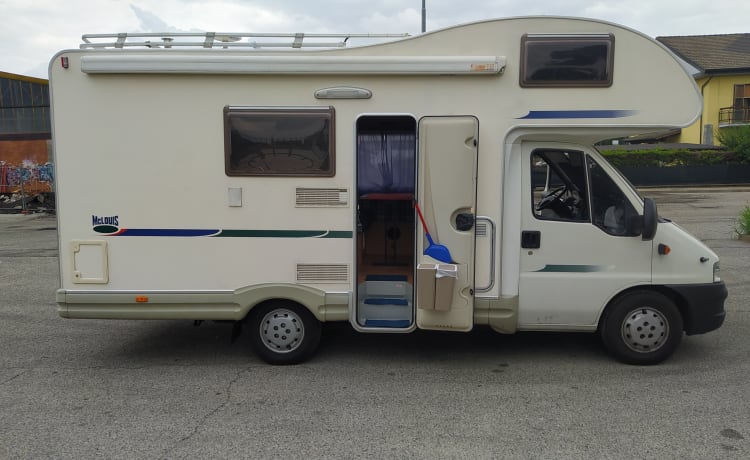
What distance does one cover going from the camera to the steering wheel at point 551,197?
5.34 metres

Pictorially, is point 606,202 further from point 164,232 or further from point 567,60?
point 164,232

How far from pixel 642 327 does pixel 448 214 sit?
1952 mm

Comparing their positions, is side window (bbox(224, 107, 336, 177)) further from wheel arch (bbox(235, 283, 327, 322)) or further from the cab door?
the cab door

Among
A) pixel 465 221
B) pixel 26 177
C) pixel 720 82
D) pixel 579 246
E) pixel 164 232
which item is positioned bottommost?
pixel 579 246

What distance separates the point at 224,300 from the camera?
5289 mm

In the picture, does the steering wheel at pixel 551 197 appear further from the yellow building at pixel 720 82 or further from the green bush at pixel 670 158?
the yellow building at pixel 720 82

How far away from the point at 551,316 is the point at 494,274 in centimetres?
62

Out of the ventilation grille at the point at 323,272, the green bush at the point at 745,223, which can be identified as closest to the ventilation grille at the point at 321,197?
the ventilation grille at the point at 323,272

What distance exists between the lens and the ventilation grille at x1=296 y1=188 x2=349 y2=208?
204 inches

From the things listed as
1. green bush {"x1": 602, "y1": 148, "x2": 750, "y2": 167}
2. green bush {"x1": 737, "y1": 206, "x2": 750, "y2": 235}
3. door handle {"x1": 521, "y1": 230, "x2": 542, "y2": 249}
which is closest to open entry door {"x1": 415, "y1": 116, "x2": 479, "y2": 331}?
door handle {"x1": 521, "y1": 230, "x2": 542, "y2": 249}

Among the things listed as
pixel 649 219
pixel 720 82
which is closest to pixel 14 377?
pixel 649 219

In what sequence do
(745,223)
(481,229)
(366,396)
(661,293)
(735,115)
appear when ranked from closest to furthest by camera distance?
(366,396) < (481,229) < (661,293) < (745,223) < (735,115)

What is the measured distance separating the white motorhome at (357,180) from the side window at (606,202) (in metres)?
0.01

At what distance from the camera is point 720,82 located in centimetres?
3819
